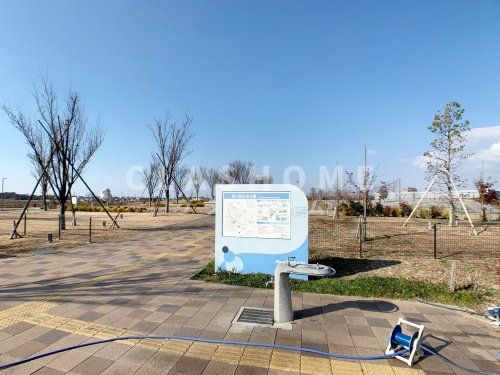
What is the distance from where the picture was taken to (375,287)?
20.4ft

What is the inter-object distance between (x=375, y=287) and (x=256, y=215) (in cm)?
317

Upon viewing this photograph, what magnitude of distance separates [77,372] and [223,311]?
7.73 feet

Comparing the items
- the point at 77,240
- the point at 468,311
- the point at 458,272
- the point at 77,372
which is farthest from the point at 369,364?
the point at 77,240

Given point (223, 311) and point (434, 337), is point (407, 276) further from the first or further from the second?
point (223, 311)

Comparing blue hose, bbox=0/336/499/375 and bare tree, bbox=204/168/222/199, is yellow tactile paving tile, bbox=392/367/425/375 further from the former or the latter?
bare tree, bbox=204/168/222/199

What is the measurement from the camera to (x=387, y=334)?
4.25 metres

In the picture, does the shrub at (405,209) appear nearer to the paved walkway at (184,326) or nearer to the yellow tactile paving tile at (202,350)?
the paved walkway at (184,326)

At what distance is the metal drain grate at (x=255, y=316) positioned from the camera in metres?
4.57

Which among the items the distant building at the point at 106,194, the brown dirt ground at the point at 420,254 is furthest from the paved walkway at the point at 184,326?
the distant building at the point at 106,194

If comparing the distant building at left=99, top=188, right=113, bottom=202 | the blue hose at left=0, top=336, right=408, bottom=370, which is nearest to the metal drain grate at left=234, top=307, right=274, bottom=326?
the blue hose at left=0, top=336, right=408, bottom=370

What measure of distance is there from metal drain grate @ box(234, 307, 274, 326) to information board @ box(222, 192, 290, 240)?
229cm

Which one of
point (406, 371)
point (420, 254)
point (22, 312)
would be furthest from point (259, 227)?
point (420, 254)

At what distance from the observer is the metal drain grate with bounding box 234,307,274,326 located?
4.57 meters

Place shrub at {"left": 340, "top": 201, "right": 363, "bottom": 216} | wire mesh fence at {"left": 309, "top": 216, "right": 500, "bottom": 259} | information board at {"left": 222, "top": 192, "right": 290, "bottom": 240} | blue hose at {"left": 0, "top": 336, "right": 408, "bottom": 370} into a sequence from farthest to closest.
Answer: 1. shrub at {"left": 340, "top": 201, "right": 363, "bottom": 216}
2. wire mesh fence at {"left": 309, "top": 216, "right": 500, "bottom": 259}
3. information board at {"left": 222, "top": 192, "right": 290, "bottom": 240}
4. blue hose at {"left": 0, "top": 336, "right": 408, "bottom": 370}
